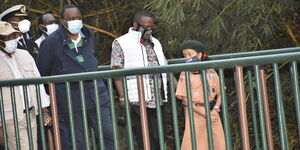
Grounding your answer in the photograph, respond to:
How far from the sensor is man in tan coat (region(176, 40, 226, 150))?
24.5ft

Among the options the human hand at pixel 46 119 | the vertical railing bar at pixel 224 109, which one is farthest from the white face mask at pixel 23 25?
the vertical railing bar at pixel 224 109

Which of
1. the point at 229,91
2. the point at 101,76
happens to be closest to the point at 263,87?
the point at 101,76

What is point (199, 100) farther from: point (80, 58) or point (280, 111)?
point (280, 111)

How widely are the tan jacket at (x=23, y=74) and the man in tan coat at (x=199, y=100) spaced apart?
1.15 meters


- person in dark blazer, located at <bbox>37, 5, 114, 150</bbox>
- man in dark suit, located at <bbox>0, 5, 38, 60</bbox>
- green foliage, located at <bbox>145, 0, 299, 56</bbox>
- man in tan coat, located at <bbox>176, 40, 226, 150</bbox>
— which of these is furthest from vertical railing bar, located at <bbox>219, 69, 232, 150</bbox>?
green foliage, located at <bbox>145, 0, 299, 56</bbox>

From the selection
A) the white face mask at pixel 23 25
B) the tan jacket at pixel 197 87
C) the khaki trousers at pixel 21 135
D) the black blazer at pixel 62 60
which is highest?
the white face mask at pixel 23 25

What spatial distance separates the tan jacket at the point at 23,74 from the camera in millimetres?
7438

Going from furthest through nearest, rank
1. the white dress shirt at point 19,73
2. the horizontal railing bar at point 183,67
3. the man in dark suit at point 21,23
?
1. the man in dark suit at point 21,23
2. the white dress shirt at point 19,73
3. the horizontal railing bar at point 183,67

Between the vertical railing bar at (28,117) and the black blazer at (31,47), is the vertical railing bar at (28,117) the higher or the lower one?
the lower one

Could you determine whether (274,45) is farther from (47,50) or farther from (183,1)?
(47,50)

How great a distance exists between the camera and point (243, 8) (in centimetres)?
1091

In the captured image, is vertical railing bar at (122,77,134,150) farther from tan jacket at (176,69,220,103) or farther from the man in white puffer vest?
the man in white puffer vest

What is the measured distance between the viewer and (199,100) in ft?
24.4

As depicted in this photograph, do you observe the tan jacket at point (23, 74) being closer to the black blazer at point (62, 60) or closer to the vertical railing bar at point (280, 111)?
the black blazer at point (62, 60)
